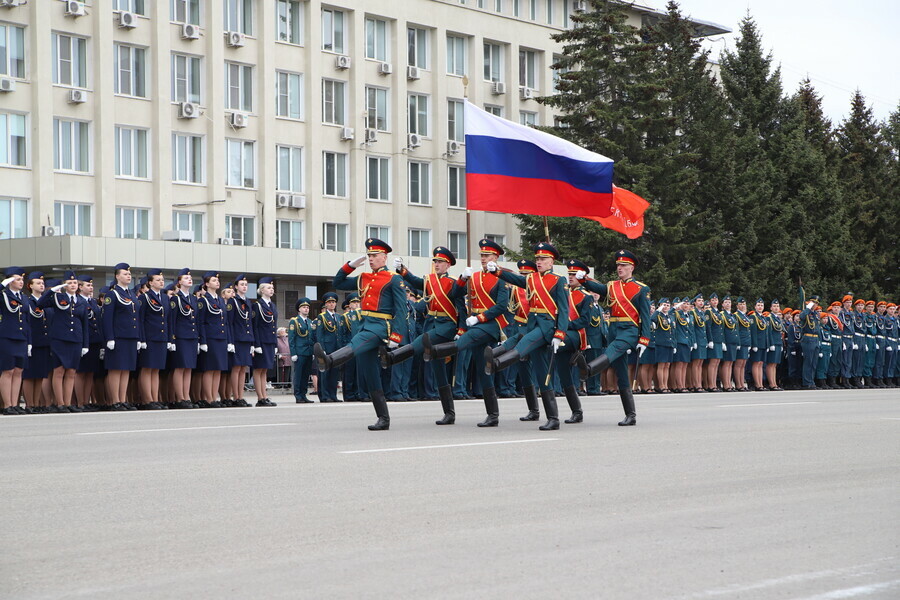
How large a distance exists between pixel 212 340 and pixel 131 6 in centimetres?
2571

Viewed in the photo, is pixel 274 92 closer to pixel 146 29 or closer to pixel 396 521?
pixel 146 29

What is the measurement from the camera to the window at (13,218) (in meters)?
40.3

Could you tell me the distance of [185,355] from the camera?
65.1 feet

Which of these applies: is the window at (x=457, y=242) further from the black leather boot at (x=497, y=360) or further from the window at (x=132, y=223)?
the black leather boot at (x=497, y=360)

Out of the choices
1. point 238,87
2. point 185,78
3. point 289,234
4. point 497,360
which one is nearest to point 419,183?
point 289,234

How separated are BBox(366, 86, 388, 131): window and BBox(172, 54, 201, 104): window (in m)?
7.55

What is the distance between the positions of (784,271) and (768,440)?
37.1 metres

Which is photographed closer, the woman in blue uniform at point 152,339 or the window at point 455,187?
the woman in blue uniform at point 152,339

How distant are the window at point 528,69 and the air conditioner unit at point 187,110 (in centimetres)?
1653

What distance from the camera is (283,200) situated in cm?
4716

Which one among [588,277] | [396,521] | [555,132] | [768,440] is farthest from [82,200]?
[396,521]

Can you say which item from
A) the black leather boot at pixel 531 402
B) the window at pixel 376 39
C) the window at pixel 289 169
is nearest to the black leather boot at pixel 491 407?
the black leather boot at pixel 531 402

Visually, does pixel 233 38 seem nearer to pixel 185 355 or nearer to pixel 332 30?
pixel 332 30

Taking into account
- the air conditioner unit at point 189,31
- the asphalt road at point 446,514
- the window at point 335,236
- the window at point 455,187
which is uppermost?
the air conditioner unit at point 189,31
